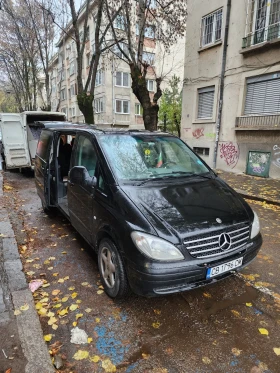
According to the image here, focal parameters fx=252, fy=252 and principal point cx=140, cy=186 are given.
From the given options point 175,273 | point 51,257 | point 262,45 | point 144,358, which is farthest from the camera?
point 262,45

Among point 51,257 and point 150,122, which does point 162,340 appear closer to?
point 51,257

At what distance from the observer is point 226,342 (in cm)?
231

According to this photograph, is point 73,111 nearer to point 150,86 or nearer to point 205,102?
point 150,86

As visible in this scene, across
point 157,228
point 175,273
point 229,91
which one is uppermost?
point 229,91

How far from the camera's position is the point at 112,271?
110 inches

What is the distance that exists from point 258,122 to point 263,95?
1051mm

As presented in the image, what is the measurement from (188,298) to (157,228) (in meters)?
1.11

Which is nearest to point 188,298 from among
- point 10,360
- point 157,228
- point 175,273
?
point 175,273

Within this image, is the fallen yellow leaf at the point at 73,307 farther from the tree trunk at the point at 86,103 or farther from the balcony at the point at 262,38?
the tree trunk at the point at 86,103

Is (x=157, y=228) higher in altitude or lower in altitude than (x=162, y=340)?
Answer: higher

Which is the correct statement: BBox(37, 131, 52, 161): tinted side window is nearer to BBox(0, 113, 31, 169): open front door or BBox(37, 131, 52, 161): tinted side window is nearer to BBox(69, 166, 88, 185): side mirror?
BBox(69, 166, 88, 185): side mirror

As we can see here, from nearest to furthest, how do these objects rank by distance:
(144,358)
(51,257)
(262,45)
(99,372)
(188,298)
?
(99,372), (144,358), (188,298), (51,257), (262,45)

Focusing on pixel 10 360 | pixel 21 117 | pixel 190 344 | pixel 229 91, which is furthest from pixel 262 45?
pixel 10 360

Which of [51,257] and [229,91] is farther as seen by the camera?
[229,91]
